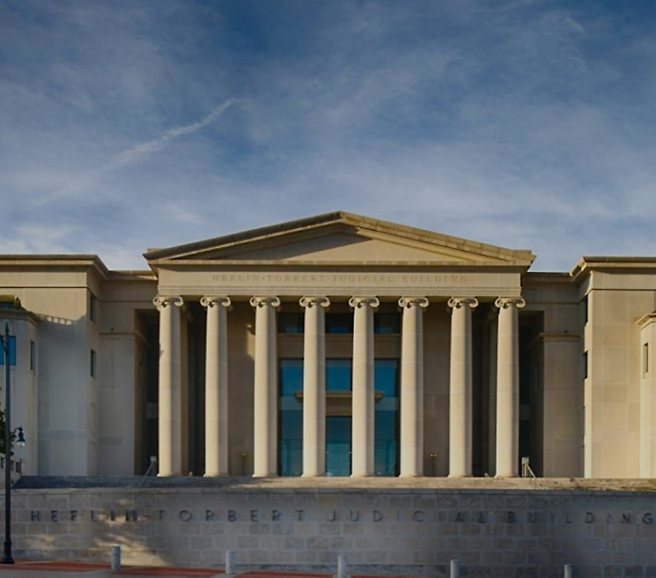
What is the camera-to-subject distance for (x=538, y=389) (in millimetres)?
72625

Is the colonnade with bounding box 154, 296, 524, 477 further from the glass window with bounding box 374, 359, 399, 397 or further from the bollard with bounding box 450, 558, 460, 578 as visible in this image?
the bollard with bounding box 450, 558, 460, 578

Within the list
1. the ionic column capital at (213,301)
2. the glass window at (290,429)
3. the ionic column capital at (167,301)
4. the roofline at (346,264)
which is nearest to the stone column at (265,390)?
the ionic column capital at (213,301)

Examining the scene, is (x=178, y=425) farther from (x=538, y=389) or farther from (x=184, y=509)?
(x=538, y=389)

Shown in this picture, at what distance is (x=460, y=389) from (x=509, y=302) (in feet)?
20.4

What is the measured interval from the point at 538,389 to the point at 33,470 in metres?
32.6

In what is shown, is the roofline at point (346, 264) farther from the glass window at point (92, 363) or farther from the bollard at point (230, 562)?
the bollard at point (230, 562)

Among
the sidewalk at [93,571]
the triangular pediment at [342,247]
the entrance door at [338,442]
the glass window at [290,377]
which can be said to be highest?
the triangular pediment at [342,247]

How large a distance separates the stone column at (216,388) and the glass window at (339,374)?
745 centimetres

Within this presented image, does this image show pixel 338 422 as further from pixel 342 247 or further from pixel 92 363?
pixel 92 363

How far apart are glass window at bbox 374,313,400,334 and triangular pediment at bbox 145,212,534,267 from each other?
5400 mm

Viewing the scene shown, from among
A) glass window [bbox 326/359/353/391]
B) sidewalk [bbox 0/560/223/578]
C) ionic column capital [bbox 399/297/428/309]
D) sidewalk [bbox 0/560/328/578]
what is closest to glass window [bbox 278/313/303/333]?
glass window [bbox 326/359/353/391]

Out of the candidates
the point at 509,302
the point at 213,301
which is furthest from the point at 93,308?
the point at 509,302

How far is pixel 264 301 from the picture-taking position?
68.2 m

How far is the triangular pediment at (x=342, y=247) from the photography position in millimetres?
68125
